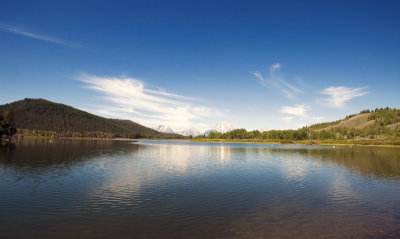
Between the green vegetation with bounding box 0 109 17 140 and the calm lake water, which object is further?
the green vegetation with bounding box 0 109 17 140

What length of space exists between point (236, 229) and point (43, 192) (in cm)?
2222

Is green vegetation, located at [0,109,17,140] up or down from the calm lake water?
up

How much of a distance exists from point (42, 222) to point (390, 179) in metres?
50.4

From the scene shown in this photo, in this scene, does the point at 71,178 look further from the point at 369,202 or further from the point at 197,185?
the point at 369,202

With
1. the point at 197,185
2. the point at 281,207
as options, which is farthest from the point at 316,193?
the point at 197,185

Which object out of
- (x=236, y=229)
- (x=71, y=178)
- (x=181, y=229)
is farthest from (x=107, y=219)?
(x=71, y=178)

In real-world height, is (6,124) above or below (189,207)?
above

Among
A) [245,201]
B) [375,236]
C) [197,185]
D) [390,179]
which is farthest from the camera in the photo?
[390,179]

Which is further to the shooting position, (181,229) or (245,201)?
(245,201)

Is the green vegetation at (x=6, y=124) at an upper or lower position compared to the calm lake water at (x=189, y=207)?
upper

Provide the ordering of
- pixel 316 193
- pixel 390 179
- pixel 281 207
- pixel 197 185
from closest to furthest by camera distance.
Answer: pixel 281 207, pixel 316 193, pixel 197 185, pixel 390 179

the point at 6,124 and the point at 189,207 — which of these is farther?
the point at 6,124

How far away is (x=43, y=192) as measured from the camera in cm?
2622

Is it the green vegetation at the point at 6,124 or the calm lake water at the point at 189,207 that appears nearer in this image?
the calm lake water at the point at 189,207
